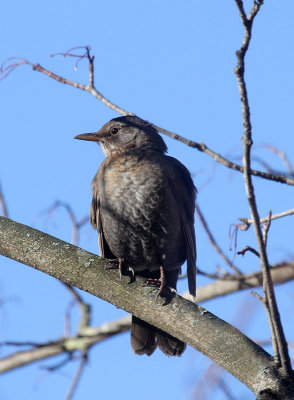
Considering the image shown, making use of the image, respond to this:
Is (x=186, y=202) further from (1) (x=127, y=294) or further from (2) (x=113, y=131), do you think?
(1) (x=127, y=294)

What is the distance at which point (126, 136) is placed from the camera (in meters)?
5.54

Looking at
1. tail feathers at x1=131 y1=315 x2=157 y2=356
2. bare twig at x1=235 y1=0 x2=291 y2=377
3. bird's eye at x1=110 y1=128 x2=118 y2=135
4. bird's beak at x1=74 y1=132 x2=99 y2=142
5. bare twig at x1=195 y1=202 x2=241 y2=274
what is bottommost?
bare twig at x1=235 y1=0 x2=291 y2=377

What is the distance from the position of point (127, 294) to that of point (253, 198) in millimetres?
1308

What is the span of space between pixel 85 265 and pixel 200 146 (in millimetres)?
1081

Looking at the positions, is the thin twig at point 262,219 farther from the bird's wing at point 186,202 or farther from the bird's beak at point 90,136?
the bird's beak at point 90,136

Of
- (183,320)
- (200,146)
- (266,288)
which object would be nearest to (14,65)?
(200,146)

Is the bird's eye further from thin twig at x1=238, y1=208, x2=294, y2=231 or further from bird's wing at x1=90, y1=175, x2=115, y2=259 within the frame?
thin twig at x1=238, y1=208, x2=294, y2=231

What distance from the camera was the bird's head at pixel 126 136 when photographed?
5438mm

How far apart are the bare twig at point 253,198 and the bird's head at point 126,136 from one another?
110 inches

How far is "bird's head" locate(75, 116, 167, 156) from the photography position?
17.8ft

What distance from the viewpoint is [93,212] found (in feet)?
16.9

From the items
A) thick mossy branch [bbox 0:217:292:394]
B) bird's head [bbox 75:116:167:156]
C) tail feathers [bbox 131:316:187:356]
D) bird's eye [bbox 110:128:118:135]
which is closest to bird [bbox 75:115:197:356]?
tail feathers [bbox 131:316:187:356]

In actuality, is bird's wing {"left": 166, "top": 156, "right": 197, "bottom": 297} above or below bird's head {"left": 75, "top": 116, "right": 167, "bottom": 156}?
below

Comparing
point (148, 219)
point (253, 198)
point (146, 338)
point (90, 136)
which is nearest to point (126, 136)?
point (90, 136)
